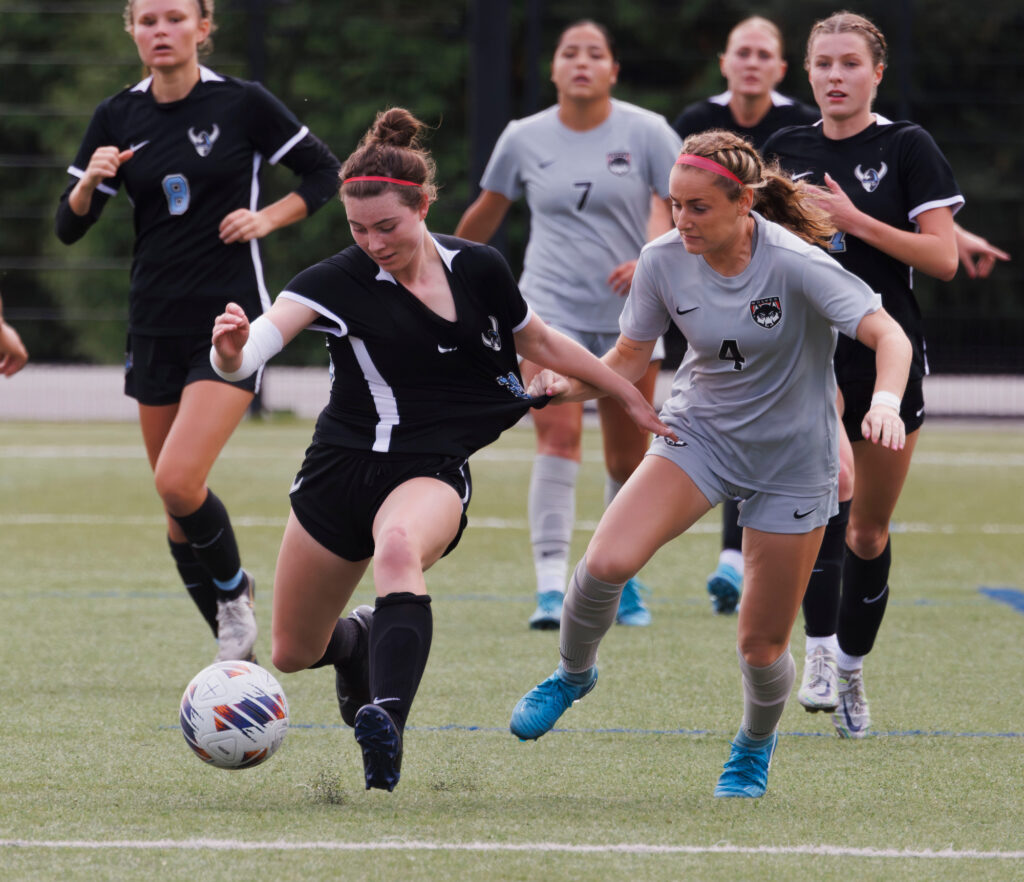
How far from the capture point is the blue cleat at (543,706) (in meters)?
4.18

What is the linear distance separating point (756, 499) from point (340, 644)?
1.19 metres

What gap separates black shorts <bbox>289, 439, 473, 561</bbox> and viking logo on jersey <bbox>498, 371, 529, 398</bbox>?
245mm

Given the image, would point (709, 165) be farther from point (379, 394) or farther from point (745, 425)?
point (379, 394)

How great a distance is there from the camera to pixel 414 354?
415 centimetres

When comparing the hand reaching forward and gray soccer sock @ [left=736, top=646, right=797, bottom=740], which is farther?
gray soccer sock @ [left=736, top=646, right=797, bottom=740]

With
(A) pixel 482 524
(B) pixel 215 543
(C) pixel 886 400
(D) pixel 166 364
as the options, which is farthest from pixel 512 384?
(A) pixel 482 524

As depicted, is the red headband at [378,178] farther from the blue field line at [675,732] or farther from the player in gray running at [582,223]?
the player in gray running at [582,223]

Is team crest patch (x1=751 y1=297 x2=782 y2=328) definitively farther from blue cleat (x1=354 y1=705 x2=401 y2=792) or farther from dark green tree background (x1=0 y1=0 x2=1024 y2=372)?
dark green tree background (x1=0 y1=0 x2=1024 y2=372)

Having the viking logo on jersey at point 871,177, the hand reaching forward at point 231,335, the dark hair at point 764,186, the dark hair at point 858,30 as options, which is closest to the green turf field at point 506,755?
the hand reaching forward at point 231,335

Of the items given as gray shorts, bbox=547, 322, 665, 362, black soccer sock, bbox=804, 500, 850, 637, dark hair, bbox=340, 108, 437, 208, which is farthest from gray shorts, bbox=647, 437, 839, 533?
gray shorts, bbox=547, 322, 665, 362

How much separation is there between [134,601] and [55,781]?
309 centimetres

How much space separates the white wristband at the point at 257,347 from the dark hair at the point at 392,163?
0.38m

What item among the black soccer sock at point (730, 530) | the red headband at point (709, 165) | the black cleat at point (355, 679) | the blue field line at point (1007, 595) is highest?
the red headband at point (709, 165)

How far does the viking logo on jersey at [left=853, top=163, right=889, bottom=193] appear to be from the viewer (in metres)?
4.82
